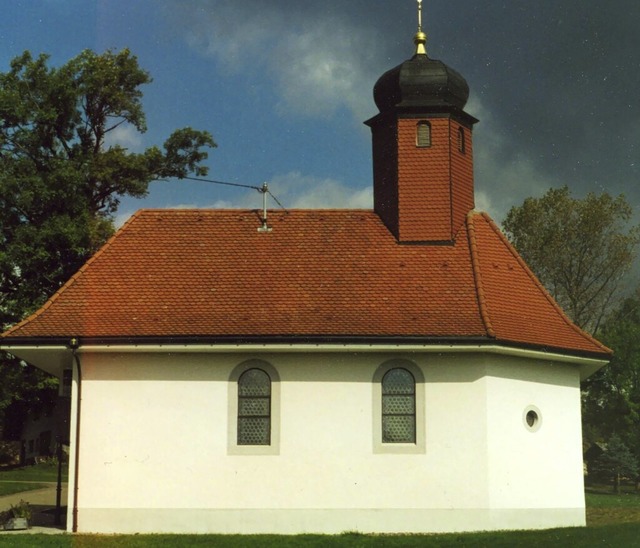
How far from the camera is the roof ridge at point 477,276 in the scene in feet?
54.8

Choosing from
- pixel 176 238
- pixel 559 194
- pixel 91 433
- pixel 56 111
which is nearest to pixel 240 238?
pixel 176 238

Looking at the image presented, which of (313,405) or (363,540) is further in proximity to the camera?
(313,405)

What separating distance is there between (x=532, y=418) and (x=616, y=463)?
2764cm

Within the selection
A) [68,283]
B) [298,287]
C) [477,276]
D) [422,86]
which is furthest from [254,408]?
[422,86]

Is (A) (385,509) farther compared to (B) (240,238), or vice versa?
(B) (240,238)

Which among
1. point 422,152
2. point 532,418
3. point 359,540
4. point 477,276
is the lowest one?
point 359,540

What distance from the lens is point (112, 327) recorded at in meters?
17.0

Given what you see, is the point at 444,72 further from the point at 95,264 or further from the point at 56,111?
the point at 56,111

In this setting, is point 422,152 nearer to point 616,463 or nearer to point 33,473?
point 33,473

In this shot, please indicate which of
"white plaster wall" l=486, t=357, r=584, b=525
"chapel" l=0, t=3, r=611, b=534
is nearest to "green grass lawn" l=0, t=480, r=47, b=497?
"chapel" l=0, t=3, r=611, b=534

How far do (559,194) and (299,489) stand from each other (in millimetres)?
26167

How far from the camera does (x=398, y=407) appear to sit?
→ 16.8 m

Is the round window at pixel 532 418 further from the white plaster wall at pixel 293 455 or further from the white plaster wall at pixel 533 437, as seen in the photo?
the white plaster wall at pixel 293 455

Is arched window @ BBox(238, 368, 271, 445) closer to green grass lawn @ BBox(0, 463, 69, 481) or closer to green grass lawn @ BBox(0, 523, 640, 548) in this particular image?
green grass lawn @ BBox(0, 523, 640, 548)
